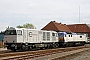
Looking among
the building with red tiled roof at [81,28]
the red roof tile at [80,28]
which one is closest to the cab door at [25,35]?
the building with red tiled roof at [81,28]

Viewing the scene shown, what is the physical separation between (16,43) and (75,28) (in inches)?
3135

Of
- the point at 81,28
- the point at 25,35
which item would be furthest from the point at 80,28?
the point at 25,35

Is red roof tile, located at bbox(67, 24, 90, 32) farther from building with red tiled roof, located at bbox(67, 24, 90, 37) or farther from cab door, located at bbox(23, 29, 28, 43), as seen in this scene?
cab door, located at bbox(23, 29, 28, 43)

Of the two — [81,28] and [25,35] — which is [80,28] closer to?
[81,28]

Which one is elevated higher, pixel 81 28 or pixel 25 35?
pixel 81 28

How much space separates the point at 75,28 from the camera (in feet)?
339

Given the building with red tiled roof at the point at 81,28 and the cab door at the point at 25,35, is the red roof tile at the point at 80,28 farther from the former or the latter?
the cab door at the point at 25,35

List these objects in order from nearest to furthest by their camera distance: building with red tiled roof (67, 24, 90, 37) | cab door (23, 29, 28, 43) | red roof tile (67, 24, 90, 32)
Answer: cab door (23, 29, 28, 43) → building with red tiled roof (67, 24, 90, 37) → red roof tile (67, 24, 90, 32)

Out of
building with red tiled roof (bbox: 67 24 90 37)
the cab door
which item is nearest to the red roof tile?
building with red tiled roof (bbox: 67 24 90 37)

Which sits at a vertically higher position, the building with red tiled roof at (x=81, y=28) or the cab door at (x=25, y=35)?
the building with red tiled roof at (x=81, y=28)

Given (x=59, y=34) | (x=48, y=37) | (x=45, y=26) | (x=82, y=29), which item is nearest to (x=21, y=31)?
(x=48, y=37)

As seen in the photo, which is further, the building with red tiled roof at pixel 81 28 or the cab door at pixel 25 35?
the building with red tiled roof at pixel 81 28

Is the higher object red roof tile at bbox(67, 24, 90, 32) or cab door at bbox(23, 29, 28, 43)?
red roof tile at bbox(67, 24, 90, 32)

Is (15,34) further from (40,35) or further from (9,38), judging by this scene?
(40,35)
